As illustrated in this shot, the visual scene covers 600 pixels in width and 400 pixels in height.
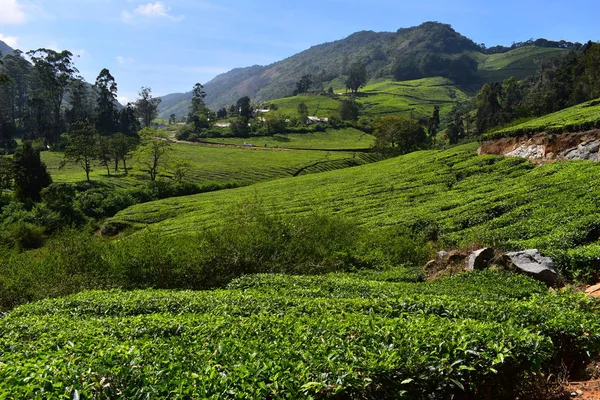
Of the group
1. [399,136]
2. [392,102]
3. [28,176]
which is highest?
[392,102]

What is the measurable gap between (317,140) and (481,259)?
9890 cm

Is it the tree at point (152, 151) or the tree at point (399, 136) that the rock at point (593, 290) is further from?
the tree at point (399, 136)

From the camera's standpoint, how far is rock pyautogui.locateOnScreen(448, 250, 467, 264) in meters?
16.5

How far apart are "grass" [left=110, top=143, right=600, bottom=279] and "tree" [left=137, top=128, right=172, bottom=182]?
16.4 meters

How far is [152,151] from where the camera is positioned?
6781 centimetres

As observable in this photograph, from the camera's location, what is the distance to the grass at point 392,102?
5891 inches

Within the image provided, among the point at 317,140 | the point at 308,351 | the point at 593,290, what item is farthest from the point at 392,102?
the point at 308,351

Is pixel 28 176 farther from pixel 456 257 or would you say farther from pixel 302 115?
pixel 302 115

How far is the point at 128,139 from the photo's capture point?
78875mm

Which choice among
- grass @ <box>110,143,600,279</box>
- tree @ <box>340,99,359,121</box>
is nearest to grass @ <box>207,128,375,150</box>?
tree @ <box>340,99,359,121</box>

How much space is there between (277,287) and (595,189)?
18.2 meters

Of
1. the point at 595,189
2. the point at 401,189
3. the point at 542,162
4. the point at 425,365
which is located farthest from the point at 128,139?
the point at 425,365

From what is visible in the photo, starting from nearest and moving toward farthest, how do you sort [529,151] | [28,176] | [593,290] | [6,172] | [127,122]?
[593,290], [529,151], [6,172], [28,176], [127,122]

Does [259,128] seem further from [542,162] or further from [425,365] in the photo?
[425,365]
